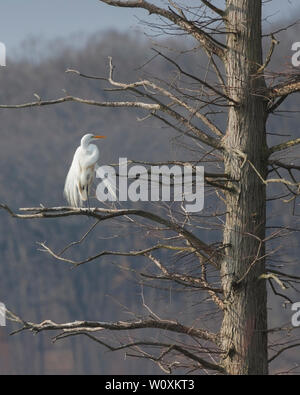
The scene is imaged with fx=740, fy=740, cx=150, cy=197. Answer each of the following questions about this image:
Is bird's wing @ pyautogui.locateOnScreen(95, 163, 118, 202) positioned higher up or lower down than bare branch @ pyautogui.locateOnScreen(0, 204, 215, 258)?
higher up

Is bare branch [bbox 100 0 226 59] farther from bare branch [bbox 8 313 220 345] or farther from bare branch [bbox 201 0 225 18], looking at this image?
bare branch [bbox 8 313 220 345]

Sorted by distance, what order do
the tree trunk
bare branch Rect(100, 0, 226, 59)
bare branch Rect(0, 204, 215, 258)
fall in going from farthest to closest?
bare branch Rect(100, 0, 226, 59) → the tree trunk → bare branch Rect(0, 204, 215, 258)

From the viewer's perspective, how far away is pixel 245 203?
5707 mm

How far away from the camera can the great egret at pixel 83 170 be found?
5957 mm

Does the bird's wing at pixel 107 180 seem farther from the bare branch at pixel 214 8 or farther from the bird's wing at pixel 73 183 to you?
the bare branch at pixel 214 8

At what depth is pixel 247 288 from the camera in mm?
5645

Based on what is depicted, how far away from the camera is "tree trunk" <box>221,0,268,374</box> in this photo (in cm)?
564

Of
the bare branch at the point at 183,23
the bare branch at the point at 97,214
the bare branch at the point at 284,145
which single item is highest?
the bare branch at the point at 183,23

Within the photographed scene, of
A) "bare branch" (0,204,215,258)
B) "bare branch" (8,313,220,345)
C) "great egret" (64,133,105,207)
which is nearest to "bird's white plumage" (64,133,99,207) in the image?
"great egret" (64,133,105,207)

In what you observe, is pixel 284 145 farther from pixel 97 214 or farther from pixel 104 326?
pixel 104 326

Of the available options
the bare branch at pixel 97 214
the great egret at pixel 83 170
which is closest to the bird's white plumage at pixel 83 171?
the great egret at pixel 83 170

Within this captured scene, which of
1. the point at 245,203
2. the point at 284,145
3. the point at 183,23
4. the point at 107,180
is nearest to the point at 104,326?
the point at 107,180
